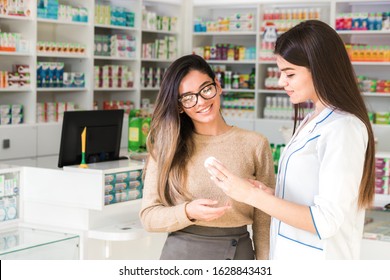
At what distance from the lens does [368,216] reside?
3.62 metres

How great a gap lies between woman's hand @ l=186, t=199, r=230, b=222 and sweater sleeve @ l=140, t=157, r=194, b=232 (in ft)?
0.11

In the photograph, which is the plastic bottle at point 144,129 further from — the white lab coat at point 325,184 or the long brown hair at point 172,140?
the white lab coat at point 325,184

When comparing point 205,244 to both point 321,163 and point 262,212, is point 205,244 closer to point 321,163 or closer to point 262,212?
point 262,212

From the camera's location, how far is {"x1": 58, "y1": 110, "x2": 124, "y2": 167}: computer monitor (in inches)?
153

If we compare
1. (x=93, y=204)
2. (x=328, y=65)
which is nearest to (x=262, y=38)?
(x=93, y=204)

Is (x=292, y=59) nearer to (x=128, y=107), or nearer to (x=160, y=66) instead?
(x=128, y=107)

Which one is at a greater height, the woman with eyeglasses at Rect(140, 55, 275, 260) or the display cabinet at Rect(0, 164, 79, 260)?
the woman with eyeglasses at Rect(140, 55, 275, 260)

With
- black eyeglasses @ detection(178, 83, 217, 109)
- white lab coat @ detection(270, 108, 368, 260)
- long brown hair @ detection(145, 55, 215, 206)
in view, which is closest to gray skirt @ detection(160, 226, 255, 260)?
long brown hair @ detection(145, 55, 215, 206)

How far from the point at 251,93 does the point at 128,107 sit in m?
1.51

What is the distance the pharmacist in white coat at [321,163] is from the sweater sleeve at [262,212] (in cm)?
36

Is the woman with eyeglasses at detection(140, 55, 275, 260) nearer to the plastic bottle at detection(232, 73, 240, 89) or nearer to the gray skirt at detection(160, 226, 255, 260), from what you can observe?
the gray skirt at detection(160, 226, 255, 260)

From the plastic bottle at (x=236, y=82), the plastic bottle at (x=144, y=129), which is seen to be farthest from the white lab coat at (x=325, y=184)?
the plastic bottle at (x=236, y=82)

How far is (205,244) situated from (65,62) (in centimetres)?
579

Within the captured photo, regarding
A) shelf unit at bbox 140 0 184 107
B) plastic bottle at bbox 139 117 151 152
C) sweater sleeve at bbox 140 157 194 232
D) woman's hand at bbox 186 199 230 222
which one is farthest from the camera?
shelf unit at bbox 140 0 184 107
